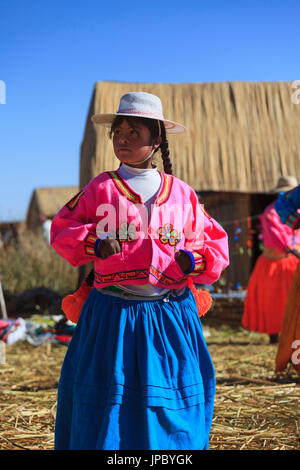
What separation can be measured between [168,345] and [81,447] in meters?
0.52

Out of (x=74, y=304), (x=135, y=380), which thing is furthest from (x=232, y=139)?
(x=135, y=380)

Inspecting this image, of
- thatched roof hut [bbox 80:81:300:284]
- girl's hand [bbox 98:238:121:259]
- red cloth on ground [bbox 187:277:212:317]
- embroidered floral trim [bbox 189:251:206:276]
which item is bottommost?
red cloth on ground [bbox 187:277:212:317]

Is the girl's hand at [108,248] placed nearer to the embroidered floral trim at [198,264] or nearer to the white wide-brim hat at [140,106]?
the embroidered floral trim at [198,264]

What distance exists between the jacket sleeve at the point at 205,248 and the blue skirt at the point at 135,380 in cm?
17

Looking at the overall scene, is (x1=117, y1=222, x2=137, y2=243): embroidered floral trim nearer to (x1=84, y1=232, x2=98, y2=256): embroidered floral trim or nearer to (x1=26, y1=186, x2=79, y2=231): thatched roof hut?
(x1=84, y1=232, x2=98, y2=256): embroidered floral trim

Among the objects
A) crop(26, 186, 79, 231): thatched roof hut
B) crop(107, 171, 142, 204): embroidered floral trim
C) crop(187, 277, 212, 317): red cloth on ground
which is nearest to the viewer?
crop(107, 171, 142, 204): embroidered floral trim

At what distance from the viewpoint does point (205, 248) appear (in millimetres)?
2285

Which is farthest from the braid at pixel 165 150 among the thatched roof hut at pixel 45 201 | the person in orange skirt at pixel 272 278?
the thatched roof hut at pixel 45 201

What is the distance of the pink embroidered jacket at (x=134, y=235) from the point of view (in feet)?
7.11

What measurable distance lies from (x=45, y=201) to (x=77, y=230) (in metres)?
22.1

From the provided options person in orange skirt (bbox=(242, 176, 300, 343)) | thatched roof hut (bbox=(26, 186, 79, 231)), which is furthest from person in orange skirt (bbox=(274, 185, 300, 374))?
thatched roof hut (bbox=(26, 186, 79, 231))

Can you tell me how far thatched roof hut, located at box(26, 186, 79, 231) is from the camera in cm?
2308

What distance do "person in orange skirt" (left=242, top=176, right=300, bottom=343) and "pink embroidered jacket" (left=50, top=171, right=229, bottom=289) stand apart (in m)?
3.68
